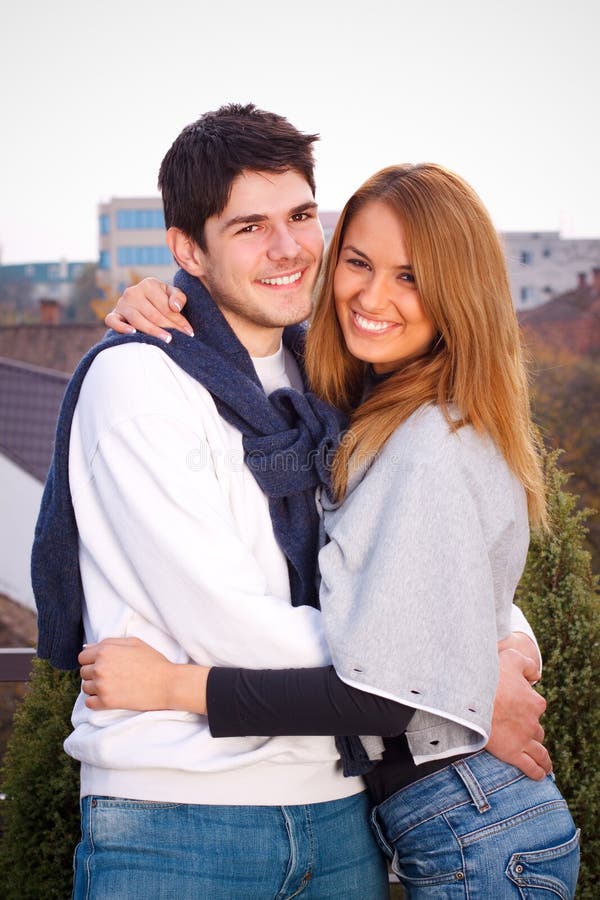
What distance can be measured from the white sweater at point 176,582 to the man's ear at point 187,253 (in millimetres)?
461

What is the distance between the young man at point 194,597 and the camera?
172 cm

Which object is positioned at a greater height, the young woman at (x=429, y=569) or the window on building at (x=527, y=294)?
the young woman at (x=429, y=569)

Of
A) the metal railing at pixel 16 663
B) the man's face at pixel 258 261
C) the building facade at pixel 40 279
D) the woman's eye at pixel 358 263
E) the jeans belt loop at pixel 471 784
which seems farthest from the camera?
the building facade at pixel 40 279

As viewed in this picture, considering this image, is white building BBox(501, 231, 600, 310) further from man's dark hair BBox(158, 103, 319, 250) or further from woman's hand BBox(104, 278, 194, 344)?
woman's hand BBox(104, 278, 194, 344)

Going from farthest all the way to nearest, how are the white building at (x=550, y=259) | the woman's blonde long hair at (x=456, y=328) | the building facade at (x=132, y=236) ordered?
the building facade at (x=132, y=236)
the white building at (x=550, y=259)
the woman's blonde long hair at (x=456, y=328)

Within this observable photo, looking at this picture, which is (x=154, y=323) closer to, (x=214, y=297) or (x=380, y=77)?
(x=214, y=297)

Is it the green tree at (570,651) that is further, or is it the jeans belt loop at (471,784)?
the green tree at (570,651)

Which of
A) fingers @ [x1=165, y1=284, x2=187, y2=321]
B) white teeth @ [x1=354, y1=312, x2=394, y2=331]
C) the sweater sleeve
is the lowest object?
the sweater sleeve

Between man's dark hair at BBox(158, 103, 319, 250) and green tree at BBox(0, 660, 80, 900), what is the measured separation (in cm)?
135

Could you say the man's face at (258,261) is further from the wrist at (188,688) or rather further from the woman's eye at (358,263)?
the wrist at (188,688)

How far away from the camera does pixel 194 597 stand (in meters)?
1.71

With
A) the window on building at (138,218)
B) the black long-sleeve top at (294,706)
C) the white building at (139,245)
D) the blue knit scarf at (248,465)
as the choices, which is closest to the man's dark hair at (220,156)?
the blue knit scarf at (248,465)

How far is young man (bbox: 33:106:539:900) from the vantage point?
1721 millimetres

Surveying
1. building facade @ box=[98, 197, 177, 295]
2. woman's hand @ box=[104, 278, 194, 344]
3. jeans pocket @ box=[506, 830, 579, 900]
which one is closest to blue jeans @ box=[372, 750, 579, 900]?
jeans pocket @ box=[506, 830, 579, 900]
